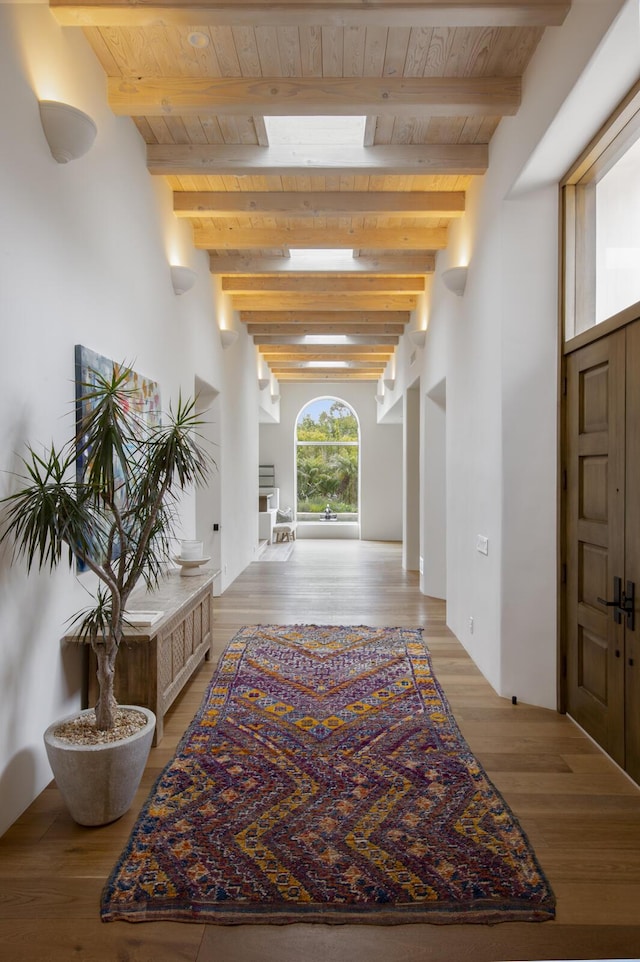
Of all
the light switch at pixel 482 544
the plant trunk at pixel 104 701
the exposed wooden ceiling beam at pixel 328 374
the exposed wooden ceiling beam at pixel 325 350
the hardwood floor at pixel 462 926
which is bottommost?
the hardwood floor at pixel 462 926

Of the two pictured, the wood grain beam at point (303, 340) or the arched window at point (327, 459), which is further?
the arched window at point (327, 459)

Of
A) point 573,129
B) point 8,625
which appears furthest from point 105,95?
point 8,625

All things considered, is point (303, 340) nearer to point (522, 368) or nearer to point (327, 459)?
point (327, 459)

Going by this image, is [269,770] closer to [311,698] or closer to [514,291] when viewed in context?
[311,698]

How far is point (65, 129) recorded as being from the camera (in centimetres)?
245

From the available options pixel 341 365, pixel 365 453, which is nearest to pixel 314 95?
pixel 341 365

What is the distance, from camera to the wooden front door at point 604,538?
254cm

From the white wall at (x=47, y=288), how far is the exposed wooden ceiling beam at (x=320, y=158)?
0.29m

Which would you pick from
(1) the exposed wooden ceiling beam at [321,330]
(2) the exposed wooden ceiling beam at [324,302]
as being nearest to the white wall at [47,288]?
(2) the exposed wooden ceiling beam at [324,302]

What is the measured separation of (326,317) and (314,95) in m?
4.35

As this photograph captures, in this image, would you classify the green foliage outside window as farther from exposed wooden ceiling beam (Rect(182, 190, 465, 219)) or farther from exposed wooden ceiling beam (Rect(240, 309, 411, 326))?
exposed wooden ceiling beam (Rect(182, 190, 465, 219))

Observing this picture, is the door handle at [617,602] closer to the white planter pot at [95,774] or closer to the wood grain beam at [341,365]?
the white planter pot at [95,774]

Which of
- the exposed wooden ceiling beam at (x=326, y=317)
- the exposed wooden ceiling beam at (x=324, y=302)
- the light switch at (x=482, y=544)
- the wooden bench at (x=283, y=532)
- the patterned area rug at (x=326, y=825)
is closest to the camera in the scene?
the patterned area rug at (x=326, y=825)

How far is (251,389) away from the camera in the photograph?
8.60 metres
